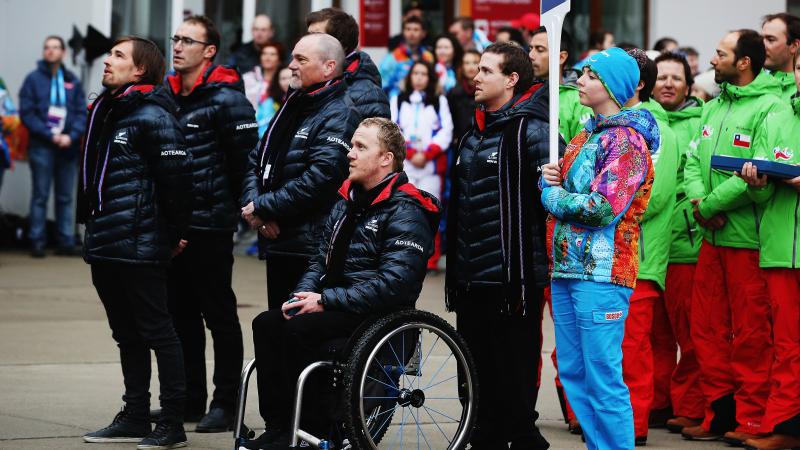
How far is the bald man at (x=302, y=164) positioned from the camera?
7.31m

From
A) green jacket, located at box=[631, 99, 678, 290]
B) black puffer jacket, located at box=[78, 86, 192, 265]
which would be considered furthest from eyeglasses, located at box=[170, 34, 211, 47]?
green jacket, located at box=[631, 99, 678, 290]

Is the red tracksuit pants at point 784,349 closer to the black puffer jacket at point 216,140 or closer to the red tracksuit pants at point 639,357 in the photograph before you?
the red tracksuit pants at point 639,357

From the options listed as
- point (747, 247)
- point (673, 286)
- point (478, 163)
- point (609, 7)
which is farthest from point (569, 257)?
point (609, 7)

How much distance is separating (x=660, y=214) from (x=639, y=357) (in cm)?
76

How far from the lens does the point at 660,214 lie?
26.1ft

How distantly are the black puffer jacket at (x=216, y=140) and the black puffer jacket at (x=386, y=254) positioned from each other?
3.90ft

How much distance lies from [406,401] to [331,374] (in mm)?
349

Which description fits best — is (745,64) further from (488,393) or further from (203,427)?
(203,427)

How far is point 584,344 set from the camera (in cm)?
636

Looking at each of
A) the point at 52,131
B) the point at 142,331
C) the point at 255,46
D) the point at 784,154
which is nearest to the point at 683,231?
the point at 784,154

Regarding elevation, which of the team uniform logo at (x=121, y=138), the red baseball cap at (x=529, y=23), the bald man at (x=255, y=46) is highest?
the red baseball cap at (x=529, y=23)

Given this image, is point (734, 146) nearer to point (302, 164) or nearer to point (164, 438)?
point (302, 164)

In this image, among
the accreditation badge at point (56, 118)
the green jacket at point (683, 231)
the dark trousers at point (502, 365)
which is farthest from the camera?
the accreditation badge at point (56, 118)

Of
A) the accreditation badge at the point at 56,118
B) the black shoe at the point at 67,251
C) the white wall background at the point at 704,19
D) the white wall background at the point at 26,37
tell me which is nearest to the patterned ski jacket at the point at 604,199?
the accreditation badge at the point at 56,118
